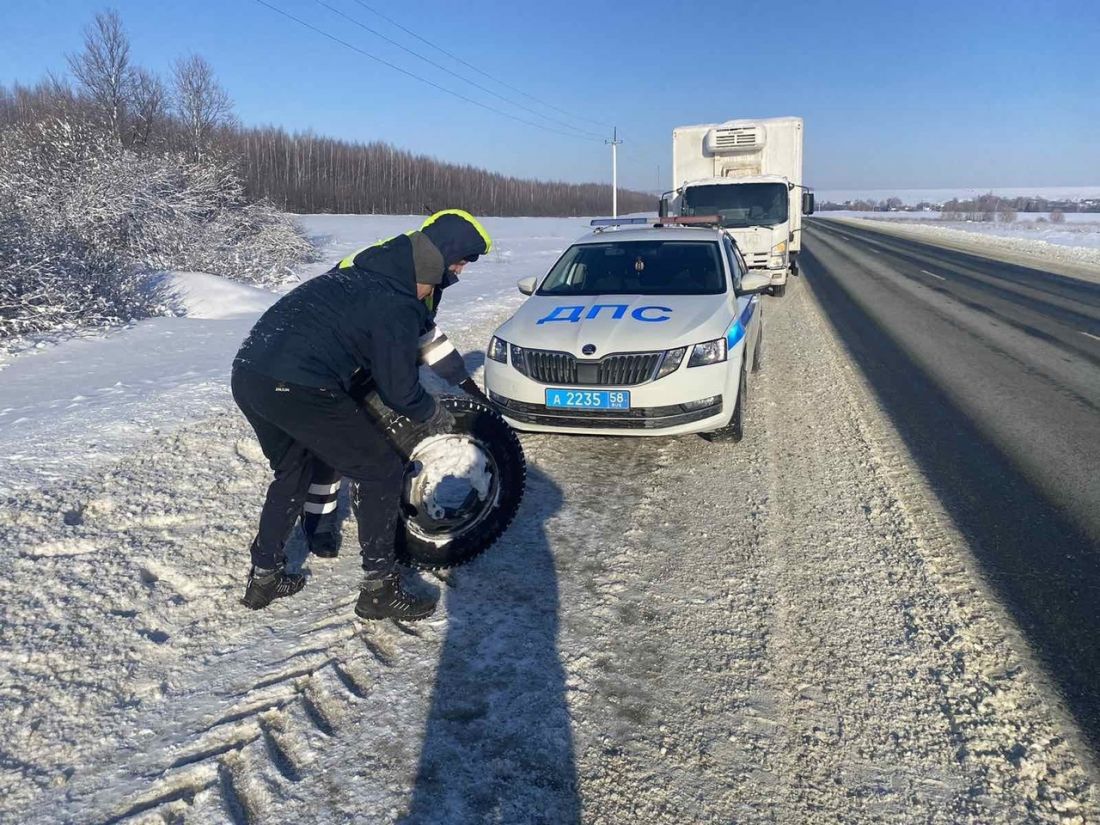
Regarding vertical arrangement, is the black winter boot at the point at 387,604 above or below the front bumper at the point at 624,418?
below

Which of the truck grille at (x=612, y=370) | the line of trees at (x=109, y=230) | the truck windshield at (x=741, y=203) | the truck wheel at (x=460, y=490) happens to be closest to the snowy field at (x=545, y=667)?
the truck wheel at (x=460, y=490)

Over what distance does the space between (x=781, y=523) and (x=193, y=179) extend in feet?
54.1

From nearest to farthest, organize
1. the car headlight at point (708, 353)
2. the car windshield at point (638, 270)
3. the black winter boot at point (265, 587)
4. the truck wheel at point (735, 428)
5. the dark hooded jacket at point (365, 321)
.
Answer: the dark hooded jacket at point (365, 321) → the black winter boot at point (265, 587) → the car headlight at point (708, 353) → the truck wheel at point (735, 428) → the car windshield at point (638, 270)

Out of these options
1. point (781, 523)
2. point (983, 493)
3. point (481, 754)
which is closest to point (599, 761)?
point (481, 754)

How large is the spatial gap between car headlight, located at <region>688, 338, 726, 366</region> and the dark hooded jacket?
2369mm

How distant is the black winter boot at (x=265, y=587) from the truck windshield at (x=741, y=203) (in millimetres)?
12409

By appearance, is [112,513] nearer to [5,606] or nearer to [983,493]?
[5,606]

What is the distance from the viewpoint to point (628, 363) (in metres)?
4.95

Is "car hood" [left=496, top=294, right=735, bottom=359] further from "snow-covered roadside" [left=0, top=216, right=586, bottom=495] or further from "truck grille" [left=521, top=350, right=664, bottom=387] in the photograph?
"snow-covered roadside" [left=0, top=216, right=586, bottom=495]

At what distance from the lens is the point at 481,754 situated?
7.92 ft

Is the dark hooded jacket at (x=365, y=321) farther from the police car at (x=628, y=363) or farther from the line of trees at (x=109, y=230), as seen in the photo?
the line of trees at (x=109, y=230)

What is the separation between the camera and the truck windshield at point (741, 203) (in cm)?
1397

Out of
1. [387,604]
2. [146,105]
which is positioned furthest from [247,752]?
[146,105]

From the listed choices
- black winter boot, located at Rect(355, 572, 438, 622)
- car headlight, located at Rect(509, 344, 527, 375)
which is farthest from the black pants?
car headlight, located at Rect(509, 344, 527, 375)
